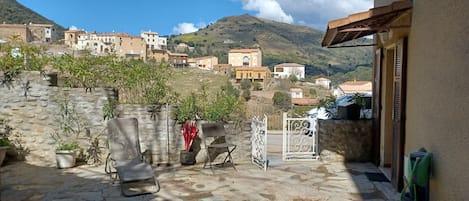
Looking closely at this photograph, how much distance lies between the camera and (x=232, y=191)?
17.9ft

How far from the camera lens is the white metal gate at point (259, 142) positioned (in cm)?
694

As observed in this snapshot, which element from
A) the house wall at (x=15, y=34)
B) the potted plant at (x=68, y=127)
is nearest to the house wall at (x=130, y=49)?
the potted plant at (x=68, y=127)

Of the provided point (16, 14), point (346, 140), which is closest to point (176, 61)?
point (346, 140)

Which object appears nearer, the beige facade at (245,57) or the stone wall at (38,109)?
the stone wall at (38,109)

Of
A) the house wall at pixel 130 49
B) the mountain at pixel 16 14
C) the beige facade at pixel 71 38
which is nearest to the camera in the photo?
the house wall at pixel 130 49

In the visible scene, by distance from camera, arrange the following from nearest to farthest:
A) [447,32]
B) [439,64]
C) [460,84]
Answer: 1. [460,84]
2. [447,32]
3. [439,64]

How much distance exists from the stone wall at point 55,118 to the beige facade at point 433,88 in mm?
4097

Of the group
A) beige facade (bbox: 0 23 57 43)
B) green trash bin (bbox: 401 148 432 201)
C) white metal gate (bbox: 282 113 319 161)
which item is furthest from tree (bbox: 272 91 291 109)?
green trash bin (bbox: 401 148 432 201)

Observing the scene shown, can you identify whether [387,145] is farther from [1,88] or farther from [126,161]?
[1,88]

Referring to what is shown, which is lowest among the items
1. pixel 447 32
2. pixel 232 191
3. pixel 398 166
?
pixel 232 191

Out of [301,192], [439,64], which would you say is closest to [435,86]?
[439,64]

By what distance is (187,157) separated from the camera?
7363mm

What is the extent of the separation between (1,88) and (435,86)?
7.48 meters

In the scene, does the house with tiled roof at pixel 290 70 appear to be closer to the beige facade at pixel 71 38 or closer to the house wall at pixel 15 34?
the beige facade at pixel 71 38
